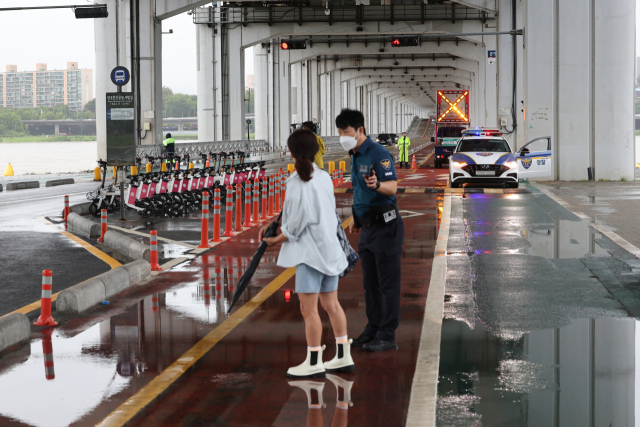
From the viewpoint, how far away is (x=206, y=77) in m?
52.5

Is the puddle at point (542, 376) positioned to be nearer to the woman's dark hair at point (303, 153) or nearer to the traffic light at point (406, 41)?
the woman's dark hair at point (303, 153)

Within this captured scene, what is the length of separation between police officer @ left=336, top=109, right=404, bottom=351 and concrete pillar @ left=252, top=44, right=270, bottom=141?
199ft

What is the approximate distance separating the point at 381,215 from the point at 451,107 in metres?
Answer: 45.8

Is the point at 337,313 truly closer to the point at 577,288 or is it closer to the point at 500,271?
the point at 577,288

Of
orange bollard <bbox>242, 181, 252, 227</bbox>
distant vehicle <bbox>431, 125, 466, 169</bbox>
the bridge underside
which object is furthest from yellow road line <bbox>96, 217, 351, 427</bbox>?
distant vehicle <bbox>431, 125, 466, 169</bbox>

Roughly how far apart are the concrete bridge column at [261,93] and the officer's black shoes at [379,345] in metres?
60.8

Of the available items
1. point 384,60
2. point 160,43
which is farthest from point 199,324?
point 384,60

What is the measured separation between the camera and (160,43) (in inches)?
1550

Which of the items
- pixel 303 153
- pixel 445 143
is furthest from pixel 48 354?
pixel 445 143

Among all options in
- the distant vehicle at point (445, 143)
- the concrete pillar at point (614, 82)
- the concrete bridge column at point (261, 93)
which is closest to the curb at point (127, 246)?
the concrete pillar at point (614, 82)

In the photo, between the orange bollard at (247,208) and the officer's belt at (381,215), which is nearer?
the officer's belt at (381,215)

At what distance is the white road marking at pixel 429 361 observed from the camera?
4946 mm

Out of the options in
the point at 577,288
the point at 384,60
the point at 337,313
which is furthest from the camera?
the point at 384,60

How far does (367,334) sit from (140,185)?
12667 millimetres
